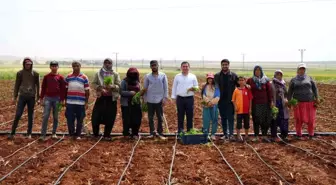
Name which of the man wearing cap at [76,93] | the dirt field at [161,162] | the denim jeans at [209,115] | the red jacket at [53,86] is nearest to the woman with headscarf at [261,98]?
the dirt field at [161,162]

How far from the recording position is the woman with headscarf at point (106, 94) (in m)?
7.49

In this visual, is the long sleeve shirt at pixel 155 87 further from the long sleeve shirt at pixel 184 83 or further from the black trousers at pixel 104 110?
the black trousers at pixel 104 110

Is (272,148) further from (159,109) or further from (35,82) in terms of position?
(35,82)

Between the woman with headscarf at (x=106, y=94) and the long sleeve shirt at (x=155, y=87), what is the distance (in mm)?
593

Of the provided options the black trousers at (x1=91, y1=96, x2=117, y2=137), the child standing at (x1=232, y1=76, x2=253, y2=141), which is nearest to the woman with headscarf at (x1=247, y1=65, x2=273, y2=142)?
the child standing at (x1=232, y1=76, x2=253, y2=141)

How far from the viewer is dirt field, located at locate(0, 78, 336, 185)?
17.2 feet

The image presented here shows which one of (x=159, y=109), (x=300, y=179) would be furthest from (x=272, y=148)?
(x=159, y=109)

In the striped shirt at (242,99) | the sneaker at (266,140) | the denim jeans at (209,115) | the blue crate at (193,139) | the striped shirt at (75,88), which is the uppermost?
the striped shirt at (75,88)

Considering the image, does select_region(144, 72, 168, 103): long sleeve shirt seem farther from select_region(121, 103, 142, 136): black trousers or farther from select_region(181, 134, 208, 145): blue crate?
select_region(181, 134, 208, 145): blue crate

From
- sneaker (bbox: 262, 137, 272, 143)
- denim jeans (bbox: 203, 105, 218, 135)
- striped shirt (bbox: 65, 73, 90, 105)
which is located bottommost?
sneaker (bbox: 262, 137, 272, 143)

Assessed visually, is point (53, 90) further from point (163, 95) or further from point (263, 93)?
point (263, 93)

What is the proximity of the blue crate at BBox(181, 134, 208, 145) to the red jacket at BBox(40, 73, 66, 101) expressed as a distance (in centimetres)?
260

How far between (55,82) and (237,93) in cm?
360

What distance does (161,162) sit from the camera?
244 inches
